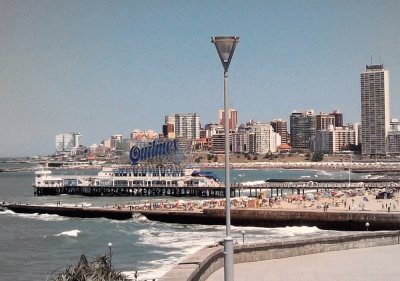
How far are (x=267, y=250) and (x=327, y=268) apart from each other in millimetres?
1987

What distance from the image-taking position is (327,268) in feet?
53.8

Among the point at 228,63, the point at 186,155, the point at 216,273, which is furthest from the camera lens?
the point at 186,155

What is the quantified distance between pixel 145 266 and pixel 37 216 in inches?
1496

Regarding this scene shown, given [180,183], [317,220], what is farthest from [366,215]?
[180,183]

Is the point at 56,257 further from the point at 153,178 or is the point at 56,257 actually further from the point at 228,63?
the point at 153,178

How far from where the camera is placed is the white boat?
9562cm

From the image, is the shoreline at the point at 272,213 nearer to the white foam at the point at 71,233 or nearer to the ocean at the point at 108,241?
the ocean at the point at 108,241

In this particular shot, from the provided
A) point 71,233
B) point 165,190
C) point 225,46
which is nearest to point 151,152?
point 165,190

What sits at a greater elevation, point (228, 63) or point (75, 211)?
point (228, 63)

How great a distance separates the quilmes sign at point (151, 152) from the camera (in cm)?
10238

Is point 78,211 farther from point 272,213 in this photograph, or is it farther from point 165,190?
point 165,190

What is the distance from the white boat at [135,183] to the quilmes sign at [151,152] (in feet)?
6.62

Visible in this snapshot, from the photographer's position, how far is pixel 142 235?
4909cm

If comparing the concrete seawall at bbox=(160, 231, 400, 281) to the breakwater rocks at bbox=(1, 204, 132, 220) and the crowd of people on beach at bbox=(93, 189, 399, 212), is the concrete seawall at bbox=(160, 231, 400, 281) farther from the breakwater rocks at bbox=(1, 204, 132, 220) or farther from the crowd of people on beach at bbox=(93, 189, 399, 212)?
the breakwater rocks at bbox=(1, 204, 132, 220)
